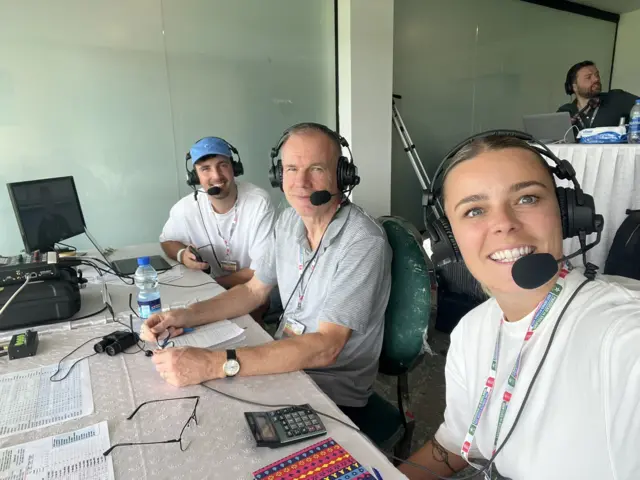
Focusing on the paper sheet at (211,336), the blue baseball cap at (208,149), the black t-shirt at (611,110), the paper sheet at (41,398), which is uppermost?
the black t-shirt at (611,110)

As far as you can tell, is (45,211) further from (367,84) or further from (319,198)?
(367,84)

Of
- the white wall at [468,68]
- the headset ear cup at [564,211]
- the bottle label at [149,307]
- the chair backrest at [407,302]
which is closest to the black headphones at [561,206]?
the headset ear cup at [564,211]

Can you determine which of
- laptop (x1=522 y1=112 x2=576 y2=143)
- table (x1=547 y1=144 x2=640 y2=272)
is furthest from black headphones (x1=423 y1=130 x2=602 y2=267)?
laptop (x1=522 y1=112 x2=576 y2=143)

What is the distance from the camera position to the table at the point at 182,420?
0.69 metres

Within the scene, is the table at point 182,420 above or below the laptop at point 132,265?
above

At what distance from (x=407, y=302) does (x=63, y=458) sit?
0.84 m

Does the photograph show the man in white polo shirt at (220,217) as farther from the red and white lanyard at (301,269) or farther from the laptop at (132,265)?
the red and white lanyard at (301,269)

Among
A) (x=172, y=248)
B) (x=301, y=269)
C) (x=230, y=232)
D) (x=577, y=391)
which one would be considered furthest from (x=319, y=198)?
(x=172, y=248)

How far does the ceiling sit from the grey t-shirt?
5.86 metres

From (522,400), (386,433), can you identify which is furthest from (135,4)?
(522,400)

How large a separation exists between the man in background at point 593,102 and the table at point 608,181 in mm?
1093

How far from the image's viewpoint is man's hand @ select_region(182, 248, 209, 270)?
6.09 ft

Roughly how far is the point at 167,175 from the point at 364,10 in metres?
1.98

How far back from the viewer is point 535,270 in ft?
2.18
